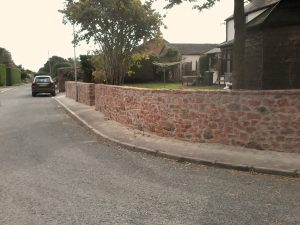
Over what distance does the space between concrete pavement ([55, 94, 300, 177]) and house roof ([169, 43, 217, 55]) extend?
52975 millimetres

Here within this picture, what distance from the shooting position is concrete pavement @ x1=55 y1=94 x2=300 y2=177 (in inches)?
304

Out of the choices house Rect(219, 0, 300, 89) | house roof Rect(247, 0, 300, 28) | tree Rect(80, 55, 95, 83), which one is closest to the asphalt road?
house Rect(219, 0, 300, 89)

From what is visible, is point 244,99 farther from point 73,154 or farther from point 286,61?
point 286,61

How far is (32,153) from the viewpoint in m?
9.81

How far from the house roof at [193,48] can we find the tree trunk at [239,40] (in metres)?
51.6

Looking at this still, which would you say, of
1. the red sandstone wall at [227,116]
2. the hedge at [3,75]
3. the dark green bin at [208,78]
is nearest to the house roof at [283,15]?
the red sandstone wall at [227,116]

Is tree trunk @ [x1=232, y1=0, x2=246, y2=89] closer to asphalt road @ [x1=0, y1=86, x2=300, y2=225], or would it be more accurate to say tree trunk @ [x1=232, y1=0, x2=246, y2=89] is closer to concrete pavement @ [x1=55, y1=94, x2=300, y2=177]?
concrete pavement @ [x1=55, y1=94, x2=300, y2=177]

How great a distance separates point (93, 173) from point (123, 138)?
139 inches

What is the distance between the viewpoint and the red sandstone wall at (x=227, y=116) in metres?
8.84

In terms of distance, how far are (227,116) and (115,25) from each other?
1111 cm

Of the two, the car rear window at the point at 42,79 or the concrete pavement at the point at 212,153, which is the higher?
the car rear window at the point at 42,79

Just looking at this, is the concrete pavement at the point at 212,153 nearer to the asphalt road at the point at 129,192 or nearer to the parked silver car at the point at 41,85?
the asphalt road at the point at 129,192

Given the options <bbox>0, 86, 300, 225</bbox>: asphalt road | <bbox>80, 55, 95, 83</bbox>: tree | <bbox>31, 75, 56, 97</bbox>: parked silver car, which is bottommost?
<bbox>0, 86, 300, 225</bbox>: asphalt road

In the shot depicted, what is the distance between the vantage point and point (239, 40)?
12125 millimetres
